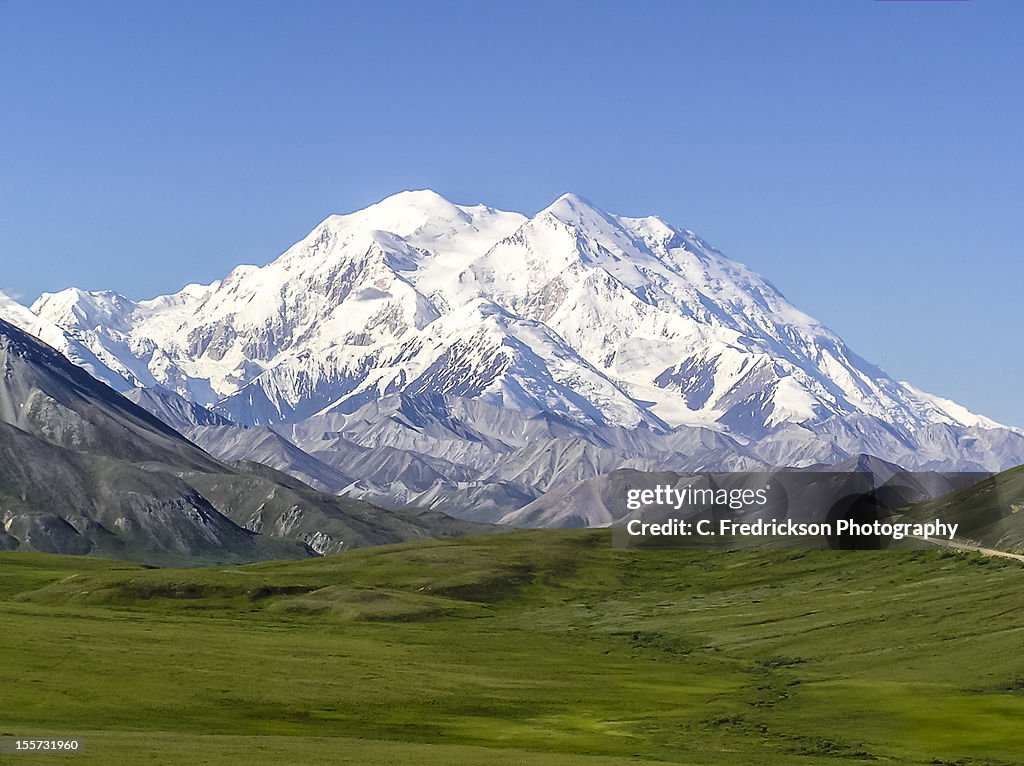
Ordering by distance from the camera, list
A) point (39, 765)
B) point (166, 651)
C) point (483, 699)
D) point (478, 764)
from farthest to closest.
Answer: point (166, 651), point (483, 699), point (478, 764), point (39, 765)

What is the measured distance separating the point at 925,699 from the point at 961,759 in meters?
37.1

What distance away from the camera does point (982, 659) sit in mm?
191500

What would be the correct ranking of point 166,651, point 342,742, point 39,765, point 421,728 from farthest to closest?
point 166,651 < point 421,728 < point 342,742 < point 39,765

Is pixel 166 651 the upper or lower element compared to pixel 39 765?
upper

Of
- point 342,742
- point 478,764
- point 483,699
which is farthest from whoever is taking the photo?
point 483,699

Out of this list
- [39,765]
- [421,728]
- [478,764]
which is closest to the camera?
[39,765]

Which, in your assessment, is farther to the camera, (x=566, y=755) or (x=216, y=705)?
(x=216, y=705)

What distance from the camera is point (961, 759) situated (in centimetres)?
13400

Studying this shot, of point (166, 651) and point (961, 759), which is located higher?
point (166, 651)

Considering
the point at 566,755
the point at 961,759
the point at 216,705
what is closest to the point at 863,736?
the point at 961,759

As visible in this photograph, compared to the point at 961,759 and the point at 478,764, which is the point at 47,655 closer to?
the point at 478,764

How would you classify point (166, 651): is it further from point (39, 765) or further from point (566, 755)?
point (39, 765)

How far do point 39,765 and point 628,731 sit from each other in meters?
68.0

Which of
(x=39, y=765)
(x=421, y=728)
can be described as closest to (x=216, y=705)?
(x=421, y=728)
